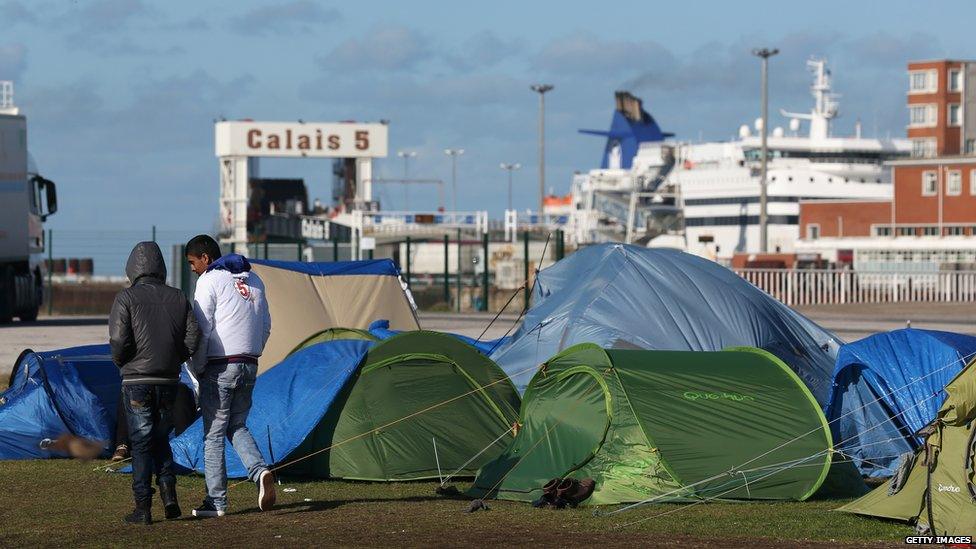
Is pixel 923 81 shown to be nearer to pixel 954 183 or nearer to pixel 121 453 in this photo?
pixel 954 183

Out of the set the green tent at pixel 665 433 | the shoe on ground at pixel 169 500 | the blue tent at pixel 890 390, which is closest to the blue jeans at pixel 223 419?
the shoe on ground at pixel 169 500

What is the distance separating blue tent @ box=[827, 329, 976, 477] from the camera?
35.8ft

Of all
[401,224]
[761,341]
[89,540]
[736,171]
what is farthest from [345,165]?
[89,540]

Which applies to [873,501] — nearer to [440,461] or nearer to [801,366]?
[440,461]

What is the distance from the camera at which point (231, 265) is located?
9.07m

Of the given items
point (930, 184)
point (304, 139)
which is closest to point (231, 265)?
point (304, 139)

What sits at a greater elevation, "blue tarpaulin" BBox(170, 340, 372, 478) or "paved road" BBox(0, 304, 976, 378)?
"blue tarpaulin" BBox(170, 340, 372, 478)

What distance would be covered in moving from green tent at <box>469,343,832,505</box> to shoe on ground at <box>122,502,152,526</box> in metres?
→ 2.29

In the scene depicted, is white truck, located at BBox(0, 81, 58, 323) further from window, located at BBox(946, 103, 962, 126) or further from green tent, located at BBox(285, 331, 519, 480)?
window, located at BBox(946, 103, 962, 126)

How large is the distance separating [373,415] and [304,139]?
58.6m

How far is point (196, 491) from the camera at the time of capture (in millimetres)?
10320

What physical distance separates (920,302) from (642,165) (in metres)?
57.4

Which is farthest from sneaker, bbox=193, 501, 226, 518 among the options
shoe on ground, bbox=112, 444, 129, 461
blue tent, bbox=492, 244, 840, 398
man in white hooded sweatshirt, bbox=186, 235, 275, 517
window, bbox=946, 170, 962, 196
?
window, bbox=946, 170, 962, 196

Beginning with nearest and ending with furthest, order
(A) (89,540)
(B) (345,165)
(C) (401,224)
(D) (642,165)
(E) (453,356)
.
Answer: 1. (A) (89,540)
2. (E) (453,356)
3. (C) (401,224)
4. (B) (345,165)
5. (D) (642,165)
